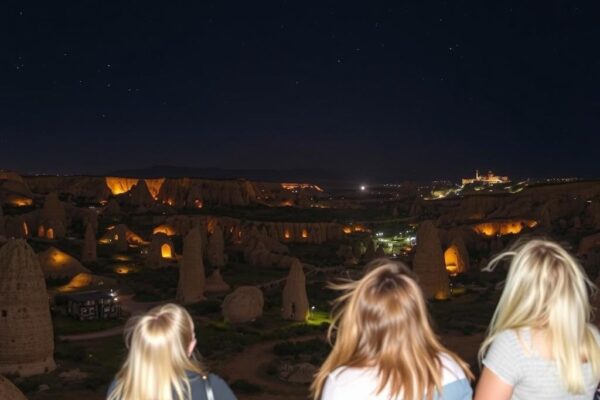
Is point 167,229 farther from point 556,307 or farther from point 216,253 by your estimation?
point 556,307

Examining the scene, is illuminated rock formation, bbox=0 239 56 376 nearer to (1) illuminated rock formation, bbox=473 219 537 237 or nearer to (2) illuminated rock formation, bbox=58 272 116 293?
(2) illuminated rock formation, bbox=58 272 116 293

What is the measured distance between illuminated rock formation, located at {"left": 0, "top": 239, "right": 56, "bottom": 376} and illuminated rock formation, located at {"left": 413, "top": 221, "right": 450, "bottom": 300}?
19369 mm

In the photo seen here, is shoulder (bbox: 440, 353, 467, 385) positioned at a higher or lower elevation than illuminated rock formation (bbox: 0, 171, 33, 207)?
lower

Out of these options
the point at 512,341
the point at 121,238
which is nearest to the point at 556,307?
the point at 512,341

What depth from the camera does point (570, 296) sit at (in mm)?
3232

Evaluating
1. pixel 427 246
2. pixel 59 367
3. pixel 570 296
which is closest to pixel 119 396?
pixel 570 296

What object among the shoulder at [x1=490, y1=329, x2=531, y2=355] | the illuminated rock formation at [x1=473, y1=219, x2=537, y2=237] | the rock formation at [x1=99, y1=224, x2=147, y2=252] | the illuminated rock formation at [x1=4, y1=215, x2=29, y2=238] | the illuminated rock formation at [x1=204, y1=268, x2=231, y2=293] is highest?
the shoulder at [x1=490, y1=329, x2=531, y2=355]

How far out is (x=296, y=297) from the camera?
89.4 ft

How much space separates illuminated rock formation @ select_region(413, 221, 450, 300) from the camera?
31516 millimetres

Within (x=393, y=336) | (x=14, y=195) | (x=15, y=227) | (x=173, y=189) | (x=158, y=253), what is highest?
(x=173, y=189)

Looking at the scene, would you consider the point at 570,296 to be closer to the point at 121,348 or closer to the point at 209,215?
the point at 121,348

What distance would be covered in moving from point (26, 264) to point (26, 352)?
2.48m

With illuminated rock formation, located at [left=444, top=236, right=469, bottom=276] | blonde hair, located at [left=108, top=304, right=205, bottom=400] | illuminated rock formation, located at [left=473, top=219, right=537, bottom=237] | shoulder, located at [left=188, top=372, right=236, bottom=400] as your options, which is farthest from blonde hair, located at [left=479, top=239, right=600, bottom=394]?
illuminated rock formation, located at [left=473, top=219, right=537, bottom=237]

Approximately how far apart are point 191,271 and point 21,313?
14175 mm
